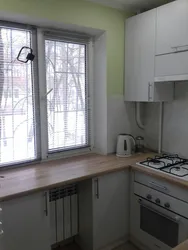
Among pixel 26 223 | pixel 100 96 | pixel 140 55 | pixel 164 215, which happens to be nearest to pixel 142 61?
pixel 140 55

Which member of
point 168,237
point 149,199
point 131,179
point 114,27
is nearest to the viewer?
point 168,237

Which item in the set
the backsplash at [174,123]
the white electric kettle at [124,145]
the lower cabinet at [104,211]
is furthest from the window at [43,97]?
the backsplash at [174,123]

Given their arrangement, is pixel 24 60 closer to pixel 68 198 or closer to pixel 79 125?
pixel 79 125

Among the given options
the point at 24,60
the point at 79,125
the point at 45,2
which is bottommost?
the point at 79,125

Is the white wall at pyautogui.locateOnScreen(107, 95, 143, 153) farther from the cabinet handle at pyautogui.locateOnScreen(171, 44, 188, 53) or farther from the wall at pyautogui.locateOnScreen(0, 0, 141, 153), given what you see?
the cabinet handle at pyautogui.locateOnScreen(171, 44, 188, 53)

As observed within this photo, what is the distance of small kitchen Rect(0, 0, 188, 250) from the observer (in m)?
1.94

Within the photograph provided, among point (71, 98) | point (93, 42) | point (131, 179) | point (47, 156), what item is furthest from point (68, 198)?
point (93, 42)

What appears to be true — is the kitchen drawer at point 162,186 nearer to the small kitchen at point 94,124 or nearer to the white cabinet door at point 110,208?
the small kitchen at point 94,124

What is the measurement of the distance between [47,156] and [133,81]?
1189 mm

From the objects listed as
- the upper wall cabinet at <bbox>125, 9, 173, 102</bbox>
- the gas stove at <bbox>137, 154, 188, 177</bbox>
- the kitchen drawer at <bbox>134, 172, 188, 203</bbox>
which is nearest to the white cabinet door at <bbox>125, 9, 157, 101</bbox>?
the upper wall cabinet at <bbox>125, 9, 173, 102</bbox>

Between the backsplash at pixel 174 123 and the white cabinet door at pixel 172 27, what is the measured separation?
17.4 inches

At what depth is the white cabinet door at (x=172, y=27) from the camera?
6.60 feet

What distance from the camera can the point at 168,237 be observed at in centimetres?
199

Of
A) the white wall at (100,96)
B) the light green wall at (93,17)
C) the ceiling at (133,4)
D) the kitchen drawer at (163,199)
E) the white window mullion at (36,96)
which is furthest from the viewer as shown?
the white wall at (100,96)
